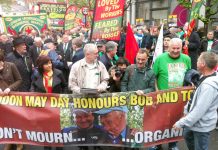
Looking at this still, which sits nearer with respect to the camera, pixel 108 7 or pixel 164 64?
pixel 164 64

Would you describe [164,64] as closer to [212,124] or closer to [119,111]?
[119,111]

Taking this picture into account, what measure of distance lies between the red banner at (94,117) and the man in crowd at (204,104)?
74 cm

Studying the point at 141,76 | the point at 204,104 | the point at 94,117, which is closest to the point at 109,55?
the point at 141,76

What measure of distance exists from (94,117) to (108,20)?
117 inches

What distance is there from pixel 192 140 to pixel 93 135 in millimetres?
1428

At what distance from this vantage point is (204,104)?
146 inches

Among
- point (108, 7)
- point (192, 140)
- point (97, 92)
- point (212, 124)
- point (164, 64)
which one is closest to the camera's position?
point (212, 124)

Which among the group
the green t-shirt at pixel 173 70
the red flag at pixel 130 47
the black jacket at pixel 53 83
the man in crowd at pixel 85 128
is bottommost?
the man in crowd at pixel 85 128

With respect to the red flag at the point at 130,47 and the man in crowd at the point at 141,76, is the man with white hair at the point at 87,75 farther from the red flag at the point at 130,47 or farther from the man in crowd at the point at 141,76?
the red flag at the point at 130,47

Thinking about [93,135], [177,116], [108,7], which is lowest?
[93,135]

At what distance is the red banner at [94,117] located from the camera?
470 cm

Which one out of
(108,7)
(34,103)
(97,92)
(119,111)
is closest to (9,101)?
(34,103)

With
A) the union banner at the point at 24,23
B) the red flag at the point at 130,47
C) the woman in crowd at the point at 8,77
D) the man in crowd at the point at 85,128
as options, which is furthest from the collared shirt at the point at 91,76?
the union banner at the point at 24,23

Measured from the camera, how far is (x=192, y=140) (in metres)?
4.18
